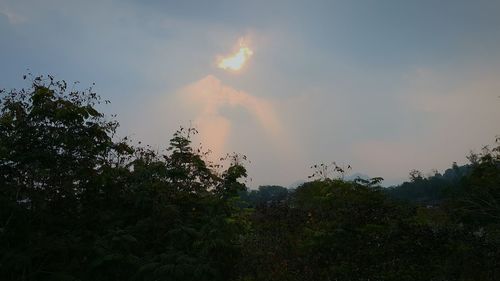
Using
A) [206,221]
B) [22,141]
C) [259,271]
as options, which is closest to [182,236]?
[206,221]

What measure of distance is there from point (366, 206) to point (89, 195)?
22.2 ft

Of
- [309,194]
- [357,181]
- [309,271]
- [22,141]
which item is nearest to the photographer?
[309,271]

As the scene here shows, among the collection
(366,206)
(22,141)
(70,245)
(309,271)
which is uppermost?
(22,141)

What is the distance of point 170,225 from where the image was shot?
35.6ft

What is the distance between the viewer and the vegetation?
30.0 ft

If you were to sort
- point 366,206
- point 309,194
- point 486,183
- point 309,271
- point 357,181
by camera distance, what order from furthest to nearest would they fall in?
point 486,183 → point 309,194 → point 357,181 → point 366,206 → point 309,271

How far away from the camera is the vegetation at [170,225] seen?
915 cm

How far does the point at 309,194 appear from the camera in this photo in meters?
13.4

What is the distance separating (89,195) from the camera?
35.3ft

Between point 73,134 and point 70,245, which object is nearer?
point 70,245

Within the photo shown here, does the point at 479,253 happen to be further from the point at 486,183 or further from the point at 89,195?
the point at 89,195

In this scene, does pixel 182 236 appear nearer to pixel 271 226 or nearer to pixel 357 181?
pixel 271 226

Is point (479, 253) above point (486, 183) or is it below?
below

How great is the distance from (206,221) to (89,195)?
293 centimetres
